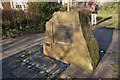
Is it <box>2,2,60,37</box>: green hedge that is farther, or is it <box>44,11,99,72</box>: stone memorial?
<box>2,2,60,37</box>: green hedge

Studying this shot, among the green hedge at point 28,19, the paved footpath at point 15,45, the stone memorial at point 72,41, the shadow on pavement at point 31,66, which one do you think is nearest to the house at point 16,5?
the green hedge at point 28,19

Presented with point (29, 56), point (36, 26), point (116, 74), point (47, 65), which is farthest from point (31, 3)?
point (116, 74)

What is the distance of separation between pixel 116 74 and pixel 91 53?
0.90m

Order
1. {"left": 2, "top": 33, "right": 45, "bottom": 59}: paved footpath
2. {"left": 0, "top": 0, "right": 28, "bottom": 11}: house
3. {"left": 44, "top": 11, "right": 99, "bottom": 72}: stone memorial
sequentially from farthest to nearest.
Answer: {"left": 0, "top": 0, "right": 28, "bottom": 11}: house < {"left": 2, "top": 33, "right": 45, "bottom": 59}: paved footpath < {"left": 44, "top": 11, "right": 99, "bottom": 72}: stone memorial

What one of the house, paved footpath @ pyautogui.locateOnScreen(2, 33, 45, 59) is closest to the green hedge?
the house

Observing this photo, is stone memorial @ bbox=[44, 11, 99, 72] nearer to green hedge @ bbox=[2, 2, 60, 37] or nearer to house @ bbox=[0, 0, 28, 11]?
green hedge @ bbox=[2, 2, 60, 37]

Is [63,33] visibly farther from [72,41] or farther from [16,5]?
[16,5]

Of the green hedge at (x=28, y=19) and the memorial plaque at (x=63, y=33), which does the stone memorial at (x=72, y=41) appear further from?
the green hedge at (x=28, y=19)

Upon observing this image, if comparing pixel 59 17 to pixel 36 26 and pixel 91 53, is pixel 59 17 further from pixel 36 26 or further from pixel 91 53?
pixel 36 26

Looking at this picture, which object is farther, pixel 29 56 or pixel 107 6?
pixel 107 6

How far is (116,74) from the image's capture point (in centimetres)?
280

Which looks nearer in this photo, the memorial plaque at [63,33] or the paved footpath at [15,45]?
the memorial plaque at [63,33]

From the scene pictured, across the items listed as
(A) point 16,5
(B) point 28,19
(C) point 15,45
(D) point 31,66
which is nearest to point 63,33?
(D) point 31,66

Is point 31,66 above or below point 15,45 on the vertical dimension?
below
